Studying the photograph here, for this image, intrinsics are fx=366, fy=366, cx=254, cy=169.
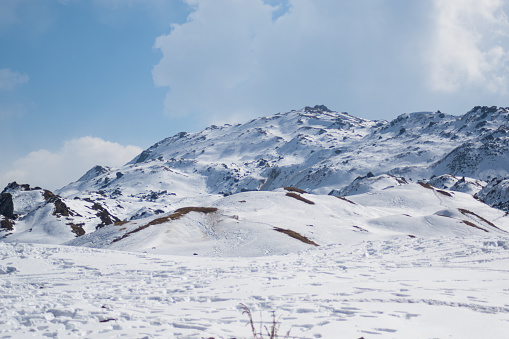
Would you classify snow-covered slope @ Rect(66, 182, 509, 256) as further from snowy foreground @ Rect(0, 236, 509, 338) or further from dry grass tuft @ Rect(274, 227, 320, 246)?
snowy foreground @ Rect(0, 236, 509, 338)

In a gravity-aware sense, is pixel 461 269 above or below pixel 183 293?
above

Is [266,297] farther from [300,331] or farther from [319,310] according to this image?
[300,331]

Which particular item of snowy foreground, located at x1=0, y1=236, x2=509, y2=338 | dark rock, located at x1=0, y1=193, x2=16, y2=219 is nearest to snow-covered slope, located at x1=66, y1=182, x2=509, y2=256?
snowy foreground, located at x1=0, y1=236, x2=509, y2=338

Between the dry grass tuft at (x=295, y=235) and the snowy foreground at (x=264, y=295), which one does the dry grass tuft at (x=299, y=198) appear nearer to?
the dry grass tuft at (x=295, y=235)

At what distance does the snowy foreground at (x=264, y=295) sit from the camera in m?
8.88

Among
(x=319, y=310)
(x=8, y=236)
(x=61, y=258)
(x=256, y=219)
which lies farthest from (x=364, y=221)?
(x=8, y=236)

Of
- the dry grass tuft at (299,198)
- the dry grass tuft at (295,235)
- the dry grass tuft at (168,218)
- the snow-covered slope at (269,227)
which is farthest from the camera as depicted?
the dry grass tuft at (299,198)

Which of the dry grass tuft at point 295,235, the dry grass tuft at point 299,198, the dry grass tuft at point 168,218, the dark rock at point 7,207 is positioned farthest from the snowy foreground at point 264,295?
the dark rock at point 7,207

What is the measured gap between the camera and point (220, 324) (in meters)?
9.09

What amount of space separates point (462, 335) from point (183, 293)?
28.7ft

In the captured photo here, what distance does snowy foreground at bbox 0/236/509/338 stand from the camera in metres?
8.88

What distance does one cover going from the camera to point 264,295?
12406 millimetres

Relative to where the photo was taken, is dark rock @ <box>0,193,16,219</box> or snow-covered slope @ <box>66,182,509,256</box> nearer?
snow-covered slope @ <box>66,182,509,256</box>

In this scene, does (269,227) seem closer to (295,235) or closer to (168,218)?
(295,235)
